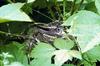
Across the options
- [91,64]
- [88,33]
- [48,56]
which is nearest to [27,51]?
[48,56]

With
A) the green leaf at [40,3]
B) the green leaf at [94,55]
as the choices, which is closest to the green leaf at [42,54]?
the green leaf at [94,55]

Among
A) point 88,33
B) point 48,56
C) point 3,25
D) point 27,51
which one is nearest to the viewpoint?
point 88,33

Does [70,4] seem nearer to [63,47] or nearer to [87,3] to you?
[87,3]

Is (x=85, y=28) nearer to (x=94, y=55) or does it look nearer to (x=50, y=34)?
(x=94, y=55)

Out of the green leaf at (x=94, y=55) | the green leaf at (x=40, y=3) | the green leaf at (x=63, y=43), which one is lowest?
the green leaf at (x=94, y=55)

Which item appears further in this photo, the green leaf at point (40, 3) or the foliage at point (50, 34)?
the green leaf at point (40, 3)

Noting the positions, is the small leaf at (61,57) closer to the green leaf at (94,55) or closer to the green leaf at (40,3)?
the green leaf at (94,55)

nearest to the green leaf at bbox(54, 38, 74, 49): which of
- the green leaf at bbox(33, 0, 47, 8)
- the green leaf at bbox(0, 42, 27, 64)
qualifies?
the green leaf at bbox(0, 42, 27, 64)

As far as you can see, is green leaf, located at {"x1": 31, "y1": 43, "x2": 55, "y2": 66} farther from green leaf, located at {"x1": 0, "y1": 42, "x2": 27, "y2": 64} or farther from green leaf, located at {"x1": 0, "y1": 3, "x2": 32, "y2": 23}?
green leaf, located at {"x1": 0, "y1": 3, "x2": 32, "y2": 23}
